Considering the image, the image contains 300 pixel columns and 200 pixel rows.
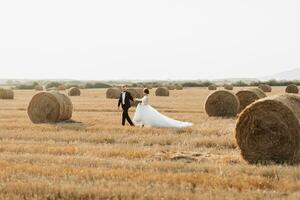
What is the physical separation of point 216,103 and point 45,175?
49.7ft

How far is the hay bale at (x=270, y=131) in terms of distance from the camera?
1252cm

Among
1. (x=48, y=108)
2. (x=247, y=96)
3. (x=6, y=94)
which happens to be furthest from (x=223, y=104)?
(x=6, y=94)

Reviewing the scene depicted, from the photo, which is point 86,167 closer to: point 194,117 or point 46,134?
point 46,134

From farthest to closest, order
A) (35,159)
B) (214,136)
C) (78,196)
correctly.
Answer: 1. (214,136)
2. (35,159)
3. (78,196)

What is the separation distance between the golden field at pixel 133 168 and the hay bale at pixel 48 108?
481 centimetres

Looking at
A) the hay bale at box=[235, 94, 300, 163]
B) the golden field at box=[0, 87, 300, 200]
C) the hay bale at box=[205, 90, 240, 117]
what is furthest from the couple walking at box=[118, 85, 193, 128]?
the hay bale at box=[235, 94, 300, 163]

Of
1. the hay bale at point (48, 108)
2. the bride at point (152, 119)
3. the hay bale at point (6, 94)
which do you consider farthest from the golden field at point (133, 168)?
the hay bale at point (6, 94)

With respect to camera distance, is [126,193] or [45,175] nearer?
[126,193]

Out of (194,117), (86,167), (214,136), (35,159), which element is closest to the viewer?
(86,167)

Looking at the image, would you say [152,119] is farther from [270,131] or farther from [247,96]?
[270,131]

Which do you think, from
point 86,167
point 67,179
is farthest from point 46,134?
point 67,179

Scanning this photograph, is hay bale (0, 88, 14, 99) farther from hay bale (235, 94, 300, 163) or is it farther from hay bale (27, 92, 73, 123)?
hay bale (235, 94, 300, 163)

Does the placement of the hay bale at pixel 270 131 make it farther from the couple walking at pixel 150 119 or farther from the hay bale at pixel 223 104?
the hay bale at pixel 223 104

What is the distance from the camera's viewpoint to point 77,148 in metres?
14.3
